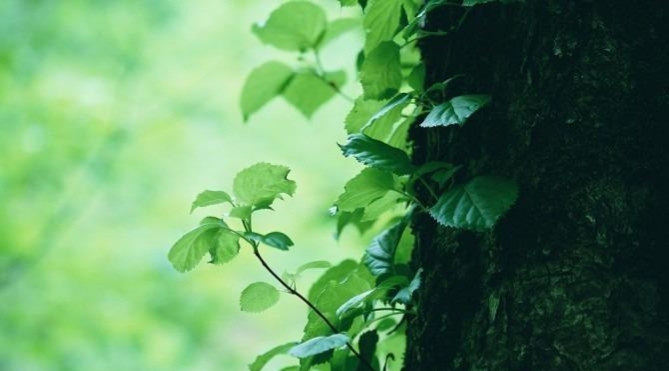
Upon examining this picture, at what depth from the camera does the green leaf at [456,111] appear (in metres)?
0.70

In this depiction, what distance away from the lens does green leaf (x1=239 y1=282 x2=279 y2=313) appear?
2.82ft

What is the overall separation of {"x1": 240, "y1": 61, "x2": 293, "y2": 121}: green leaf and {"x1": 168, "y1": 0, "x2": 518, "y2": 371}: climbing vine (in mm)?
105

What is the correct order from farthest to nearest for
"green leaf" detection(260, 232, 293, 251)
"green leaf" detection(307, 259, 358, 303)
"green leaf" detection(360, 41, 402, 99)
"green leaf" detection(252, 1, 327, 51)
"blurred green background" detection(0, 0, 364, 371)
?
"blurred green background" detection(0, 0, 364, 371)
"green leaf" detection(252, 1, 327, 51)
"green leaf" detection(307, 259, 358, 303)
"green leaf" detection(360, 41, 402, 99)
"green leaf" detection(260, 232, 293, 251)

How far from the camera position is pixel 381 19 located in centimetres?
90

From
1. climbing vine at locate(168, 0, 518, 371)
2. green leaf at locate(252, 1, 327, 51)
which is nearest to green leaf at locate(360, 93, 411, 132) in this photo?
climbing vine at locate(168, 0, 518, 371)

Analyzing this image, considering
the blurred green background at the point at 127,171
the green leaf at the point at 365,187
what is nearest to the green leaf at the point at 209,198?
the green leaf at the point at 365,187

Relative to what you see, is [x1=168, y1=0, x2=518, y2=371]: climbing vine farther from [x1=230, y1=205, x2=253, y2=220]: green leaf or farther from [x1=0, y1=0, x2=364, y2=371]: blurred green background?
[x1=0, y1=0, x2=364, y2=371]: blurred green background

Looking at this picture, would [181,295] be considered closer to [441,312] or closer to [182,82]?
[182,82]

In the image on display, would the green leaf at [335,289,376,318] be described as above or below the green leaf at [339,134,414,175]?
below

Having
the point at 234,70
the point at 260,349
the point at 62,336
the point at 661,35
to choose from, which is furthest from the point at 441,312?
the point at 260,349

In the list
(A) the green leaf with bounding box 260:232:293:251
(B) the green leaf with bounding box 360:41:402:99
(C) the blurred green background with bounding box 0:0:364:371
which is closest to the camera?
(A) the green leaf with bounding box 260:232:293:251

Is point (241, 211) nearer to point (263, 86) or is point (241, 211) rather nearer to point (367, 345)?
point (367, 345)

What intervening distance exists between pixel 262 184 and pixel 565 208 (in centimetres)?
34

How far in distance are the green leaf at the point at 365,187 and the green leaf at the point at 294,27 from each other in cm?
42
